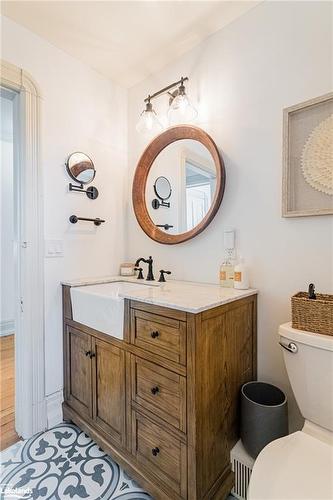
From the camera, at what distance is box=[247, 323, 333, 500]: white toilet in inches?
28.7

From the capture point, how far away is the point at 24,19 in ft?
4.96

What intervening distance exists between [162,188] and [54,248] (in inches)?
33.7

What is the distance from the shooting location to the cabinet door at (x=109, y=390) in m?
1.31

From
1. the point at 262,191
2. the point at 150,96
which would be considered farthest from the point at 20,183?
the point at 262,191

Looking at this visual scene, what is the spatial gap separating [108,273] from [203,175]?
3.40 feet

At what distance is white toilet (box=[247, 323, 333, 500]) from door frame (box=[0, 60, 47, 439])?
4.40ft

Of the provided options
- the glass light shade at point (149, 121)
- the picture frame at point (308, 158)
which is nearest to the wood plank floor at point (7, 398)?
the picture frame at point (308, 158)

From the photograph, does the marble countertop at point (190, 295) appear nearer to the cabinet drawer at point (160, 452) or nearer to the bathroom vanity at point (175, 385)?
the bathroom vanity at point (175, 385)

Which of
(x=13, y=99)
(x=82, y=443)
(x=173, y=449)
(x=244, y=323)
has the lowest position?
(x=82, y=443)

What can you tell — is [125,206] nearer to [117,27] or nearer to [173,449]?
[117,27]

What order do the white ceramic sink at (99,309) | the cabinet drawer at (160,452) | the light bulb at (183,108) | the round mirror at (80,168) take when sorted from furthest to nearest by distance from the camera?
the round mirror at (80,168) → the light bulb at (183,108) → the white ceramic sink at (99,309) → the cabinet drawer at (160,452)

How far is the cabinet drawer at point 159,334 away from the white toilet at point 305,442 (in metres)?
0.42

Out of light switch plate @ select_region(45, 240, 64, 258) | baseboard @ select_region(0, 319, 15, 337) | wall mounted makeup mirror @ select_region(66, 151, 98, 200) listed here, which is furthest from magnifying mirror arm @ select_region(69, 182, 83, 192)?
baseboard @ select_region(0, 319, 15, 337)

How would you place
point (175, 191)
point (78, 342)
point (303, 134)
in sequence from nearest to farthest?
point (303, 134)
point (78, 342)
point (175, 191)
